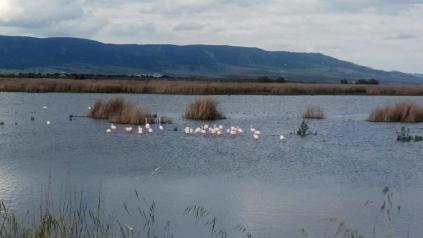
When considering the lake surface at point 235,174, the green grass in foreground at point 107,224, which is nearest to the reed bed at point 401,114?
the lake surface at point 235,174

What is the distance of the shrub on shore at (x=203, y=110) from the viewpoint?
3173 cm

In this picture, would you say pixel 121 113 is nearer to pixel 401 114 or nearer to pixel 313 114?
pixel 313 114

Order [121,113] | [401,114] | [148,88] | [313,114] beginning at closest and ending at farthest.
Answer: [121,113] → [401,114] → [313,114] → [148,88]

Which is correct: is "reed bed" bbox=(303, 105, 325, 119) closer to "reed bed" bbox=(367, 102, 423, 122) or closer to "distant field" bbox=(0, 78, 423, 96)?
"reed bed" bbox=(367, 102, 423, 122)

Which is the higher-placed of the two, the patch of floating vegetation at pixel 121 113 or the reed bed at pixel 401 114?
the reed bed at pixel 401 114

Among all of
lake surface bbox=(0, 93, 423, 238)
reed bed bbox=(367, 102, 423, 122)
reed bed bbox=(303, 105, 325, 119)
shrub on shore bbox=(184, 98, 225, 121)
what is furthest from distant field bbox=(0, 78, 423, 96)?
lake surface bbox=(0, 93, 423, 238)

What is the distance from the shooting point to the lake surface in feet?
38.5

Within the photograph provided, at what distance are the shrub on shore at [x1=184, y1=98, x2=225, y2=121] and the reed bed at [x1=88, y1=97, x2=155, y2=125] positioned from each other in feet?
7.40

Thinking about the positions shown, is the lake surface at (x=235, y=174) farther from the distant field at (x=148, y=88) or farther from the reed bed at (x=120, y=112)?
the distant field at (x=148, y=88)

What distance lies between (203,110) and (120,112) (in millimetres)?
3846

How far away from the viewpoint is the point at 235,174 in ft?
53.8

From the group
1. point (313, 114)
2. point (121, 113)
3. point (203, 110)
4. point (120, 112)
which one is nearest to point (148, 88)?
point (313, 114)

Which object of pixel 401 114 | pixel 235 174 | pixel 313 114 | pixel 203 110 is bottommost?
pixel 235 174

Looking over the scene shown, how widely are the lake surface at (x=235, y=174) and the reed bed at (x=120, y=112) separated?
2.88ft
